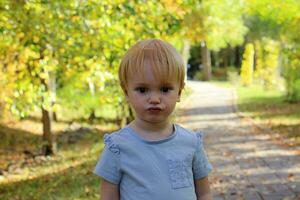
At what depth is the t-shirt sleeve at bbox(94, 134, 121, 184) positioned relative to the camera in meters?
2.08

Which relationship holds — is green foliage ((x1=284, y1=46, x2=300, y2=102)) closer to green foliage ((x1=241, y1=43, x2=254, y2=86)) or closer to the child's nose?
green foliage ((x1=241, y1=43, x2=254, y2=86))

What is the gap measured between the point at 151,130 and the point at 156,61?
0.29 metres

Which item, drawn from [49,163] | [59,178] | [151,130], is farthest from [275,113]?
[151,130]

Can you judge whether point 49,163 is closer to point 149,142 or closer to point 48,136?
point 48,136

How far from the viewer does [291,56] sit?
15.3 meters

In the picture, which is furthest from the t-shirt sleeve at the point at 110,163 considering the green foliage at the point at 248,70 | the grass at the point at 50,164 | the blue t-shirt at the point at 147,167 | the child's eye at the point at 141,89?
the green foliage at the point at 248,70

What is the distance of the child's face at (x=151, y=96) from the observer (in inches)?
79.7

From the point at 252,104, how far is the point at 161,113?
66.1 ft

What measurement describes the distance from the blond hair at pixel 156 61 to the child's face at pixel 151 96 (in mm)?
18

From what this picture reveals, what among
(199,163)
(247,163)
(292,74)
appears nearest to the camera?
(199,163)

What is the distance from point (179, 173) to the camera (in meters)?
2.08

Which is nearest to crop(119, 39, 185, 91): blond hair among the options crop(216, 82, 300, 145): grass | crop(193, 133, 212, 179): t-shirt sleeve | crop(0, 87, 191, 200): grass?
crop(193, 133, 212, 179): t-shirt sleeve

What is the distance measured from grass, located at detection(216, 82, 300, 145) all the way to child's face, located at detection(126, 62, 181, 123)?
31.4 ft

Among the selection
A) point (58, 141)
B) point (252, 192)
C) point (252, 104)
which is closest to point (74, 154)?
point (58, 141)
